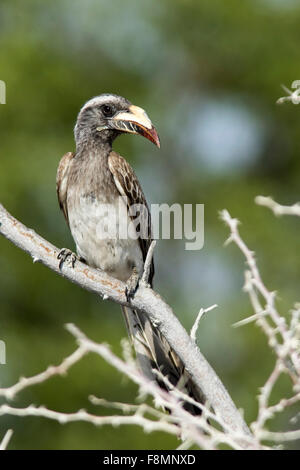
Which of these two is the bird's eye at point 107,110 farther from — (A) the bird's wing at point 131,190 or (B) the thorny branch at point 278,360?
(B) the thorny branch at point 278,360

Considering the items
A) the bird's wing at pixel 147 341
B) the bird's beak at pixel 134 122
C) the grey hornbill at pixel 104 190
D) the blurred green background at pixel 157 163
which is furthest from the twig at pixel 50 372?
the blurred green background at pixel 157 163

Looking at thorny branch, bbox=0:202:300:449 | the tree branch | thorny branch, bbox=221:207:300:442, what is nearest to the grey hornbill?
the tree branch

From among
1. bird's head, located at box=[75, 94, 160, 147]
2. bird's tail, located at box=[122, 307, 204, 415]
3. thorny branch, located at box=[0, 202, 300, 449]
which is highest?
bird's head, located at box=[75, 94, 160, 147]

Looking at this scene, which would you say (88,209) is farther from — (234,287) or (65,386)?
(234,287)

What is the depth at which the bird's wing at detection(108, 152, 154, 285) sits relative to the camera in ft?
15.9

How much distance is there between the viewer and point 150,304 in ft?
10.3

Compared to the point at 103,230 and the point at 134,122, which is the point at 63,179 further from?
the point at 134,122

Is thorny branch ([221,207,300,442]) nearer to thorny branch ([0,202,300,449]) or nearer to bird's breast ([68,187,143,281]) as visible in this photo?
thorny branch ([0,202,300,449])

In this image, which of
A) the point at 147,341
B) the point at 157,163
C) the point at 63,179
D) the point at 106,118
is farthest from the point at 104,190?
the point at 157,163

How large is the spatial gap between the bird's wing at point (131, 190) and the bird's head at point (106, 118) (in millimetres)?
152

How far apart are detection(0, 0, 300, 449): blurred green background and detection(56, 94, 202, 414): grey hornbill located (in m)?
4.88

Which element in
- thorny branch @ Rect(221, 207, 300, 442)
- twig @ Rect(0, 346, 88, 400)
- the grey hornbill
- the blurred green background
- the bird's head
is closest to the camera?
thorny branch @ Rect(221, 207, 300, 442)

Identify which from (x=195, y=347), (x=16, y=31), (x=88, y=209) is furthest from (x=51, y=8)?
(x=195, y=347)
